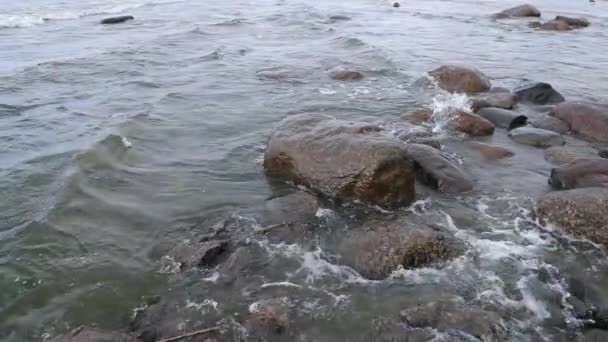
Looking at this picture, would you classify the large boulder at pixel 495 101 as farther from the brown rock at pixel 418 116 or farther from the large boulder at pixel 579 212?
the large boulder at pixel 579 212

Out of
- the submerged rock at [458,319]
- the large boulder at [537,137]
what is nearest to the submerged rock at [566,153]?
the large boulder at [537,137]

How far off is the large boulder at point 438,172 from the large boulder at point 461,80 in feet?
16.5

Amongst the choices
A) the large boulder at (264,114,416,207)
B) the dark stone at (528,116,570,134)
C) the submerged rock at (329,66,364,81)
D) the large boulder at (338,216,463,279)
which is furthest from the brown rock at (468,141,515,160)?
the submerged rock at (329,66,364,81)

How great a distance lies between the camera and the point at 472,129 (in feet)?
32.9

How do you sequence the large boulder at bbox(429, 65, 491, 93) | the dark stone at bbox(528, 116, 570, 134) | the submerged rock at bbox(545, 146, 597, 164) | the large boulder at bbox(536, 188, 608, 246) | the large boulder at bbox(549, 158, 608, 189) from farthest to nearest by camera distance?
the large boulder at bbox(429, 65, 491, 93) < the dark stone at bbox(528, 116, 570, 134) < the submerged rock at bbox(545, 146, 597, 164) < the large boulder at bbox(549, 158, 608, 189) < the large boulder at bbox(536, 188, 608, 246)

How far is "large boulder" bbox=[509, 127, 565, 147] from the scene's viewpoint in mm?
9477

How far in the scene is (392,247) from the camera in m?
6.04

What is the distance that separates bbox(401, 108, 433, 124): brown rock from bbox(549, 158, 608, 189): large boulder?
127 inches

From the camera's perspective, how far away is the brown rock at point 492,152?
29.6 ft

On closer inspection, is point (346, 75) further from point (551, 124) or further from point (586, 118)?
point (586, 118)

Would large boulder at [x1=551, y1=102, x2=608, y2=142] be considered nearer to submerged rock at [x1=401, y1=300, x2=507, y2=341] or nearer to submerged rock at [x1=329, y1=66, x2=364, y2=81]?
submerged rock at [x1=329, y1=66, x2=364, y2=81]

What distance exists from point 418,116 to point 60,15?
76.9ft

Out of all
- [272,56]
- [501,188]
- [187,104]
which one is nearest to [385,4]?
[272,56]

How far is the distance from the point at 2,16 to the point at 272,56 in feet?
55.7
